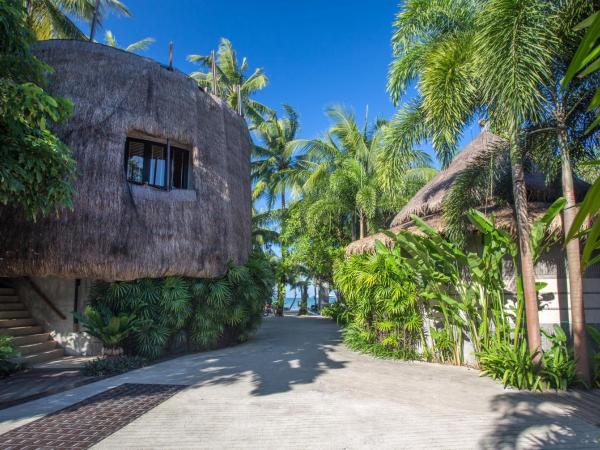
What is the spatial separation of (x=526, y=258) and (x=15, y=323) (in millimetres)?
11028

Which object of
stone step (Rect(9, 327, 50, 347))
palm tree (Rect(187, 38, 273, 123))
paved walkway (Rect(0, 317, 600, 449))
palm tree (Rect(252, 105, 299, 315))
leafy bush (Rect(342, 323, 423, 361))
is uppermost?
palm tree (Rect(187, 38, 273, 123))

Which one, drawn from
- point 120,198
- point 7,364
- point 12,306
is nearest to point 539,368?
point 120,198

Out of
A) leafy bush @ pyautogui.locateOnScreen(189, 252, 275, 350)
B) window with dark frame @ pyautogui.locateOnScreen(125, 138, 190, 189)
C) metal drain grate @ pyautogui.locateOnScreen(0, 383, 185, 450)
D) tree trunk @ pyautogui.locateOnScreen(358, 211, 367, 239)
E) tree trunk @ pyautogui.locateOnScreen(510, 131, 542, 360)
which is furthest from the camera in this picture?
tree trunk @ pyautogui.locateOnScreen(358, 211, 367, 239)

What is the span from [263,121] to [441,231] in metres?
18.7

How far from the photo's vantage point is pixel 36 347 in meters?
8.90

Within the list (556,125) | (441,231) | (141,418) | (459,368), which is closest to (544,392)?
(459,368)

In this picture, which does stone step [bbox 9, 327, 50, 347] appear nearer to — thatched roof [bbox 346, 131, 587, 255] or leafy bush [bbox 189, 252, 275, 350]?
leafy bush [bbox 189, 252, 275, 350]

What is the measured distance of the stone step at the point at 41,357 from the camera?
320 inches

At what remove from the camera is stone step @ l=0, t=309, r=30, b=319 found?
30.2 ft

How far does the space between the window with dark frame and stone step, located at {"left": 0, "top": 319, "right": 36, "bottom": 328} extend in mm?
4240

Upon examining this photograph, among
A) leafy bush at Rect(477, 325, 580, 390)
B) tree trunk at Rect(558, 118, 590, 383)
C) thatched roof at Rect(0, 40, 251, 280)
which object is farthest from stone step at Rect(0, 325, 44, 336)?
tree trunk at Rect(558, 118, 590, 383)

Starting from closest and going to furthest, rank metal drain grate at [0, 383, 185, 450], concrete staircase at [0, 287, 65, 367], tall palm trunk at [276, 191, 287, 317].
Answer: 1. metal drain grate at [0, 383, 185, 450]
2. concrete staircase at [0, 287, 65, 367]
3. tall palm trunk at [276, 191, 287, 317]

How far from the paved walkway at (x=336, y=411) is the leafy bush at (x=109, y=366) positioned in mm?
397

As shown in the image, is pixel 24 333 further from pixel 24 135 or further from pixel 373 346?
pixel 373 346
